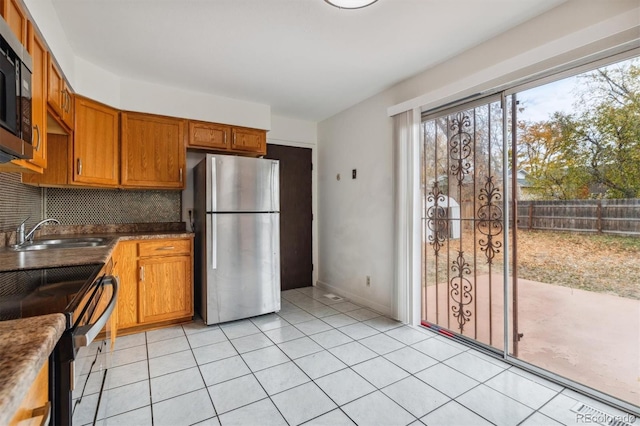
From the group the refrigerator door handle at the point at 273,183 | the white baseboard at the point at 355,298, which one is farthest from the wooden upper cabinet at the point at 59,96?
the white baseboard at the point at 355,298

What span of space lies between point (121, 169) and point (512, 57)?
3334 millimetres

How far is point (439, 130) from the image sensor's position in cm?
275

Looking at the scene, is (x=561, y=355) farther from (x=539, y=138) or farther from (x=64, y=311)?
(x=64, y=311)

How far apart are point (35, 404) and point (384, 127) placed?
3131 mm

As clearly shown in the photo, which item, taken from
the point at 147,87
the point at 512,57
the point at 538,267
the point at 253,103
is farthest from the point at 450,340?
the point at 147,87

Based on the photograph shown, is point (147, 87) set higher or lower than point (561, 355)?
higher

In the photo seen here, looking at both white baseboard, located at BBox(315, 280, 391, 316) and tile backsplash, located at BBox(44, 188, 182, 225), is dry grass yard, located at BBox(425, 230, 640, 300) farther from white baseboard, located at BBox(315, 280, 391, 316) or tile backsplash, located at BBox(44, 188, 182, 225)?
tile backsplash, located at BBox(44, 188, 182, 225)

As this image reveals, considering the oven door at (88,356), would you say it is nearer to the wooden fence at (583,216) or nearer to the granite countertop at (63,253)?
the granite countertop at (63,253)

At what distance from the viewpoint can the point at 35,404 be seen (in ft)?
2.14

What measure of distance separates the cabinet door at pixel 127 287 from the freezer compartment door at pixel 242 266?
0.62 metres

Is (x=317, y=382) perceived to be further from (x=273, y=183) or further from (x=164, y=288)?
(x=273, y=183)

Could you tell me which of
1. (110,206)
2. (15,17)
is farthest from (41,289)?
(110,206)

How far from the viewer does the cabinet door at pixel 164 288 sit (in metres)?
2.72

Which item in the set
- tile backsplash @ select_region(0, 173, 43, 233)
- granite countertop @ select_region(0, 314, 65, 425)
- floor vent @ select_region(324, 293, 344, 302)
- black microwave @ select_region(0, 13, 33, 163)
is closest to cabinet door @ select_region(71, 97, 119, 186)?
tile backsplash @ select_region(0, 173, 43, 233)
